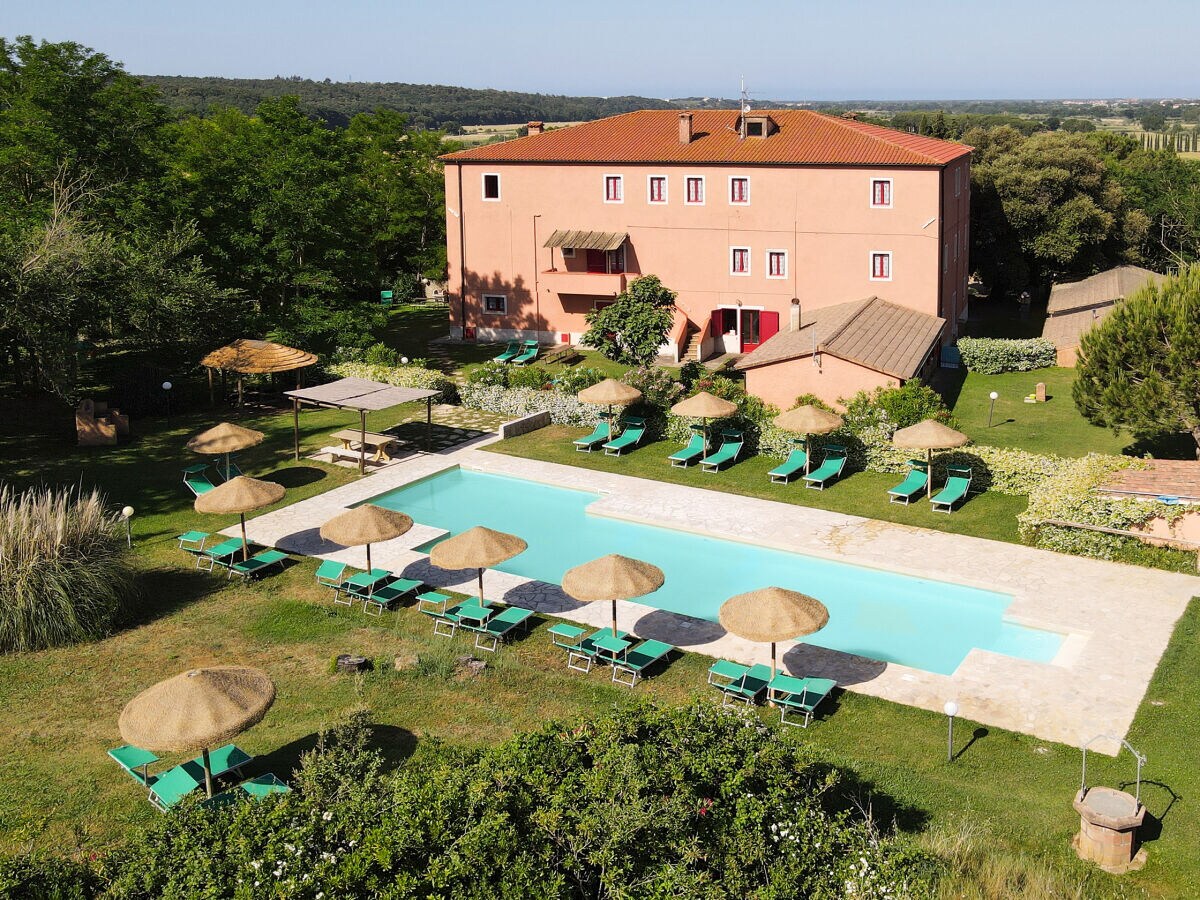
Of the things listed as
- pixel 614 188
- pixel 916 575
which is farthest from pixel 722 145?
pixel 916 575

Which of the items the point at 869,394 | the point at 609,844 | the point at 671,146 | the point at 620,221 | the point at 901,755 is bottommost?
the point at 901,755

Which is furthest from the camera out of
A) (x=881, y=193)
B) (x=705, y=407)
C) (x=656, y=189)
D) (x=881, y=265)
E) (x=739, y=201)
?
(x=656, y=189)

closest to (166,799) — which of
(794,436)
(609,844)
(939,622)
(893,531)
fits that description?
(609,844)

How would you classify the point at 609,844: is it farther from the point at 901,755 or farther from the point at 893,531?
the point at 893,531

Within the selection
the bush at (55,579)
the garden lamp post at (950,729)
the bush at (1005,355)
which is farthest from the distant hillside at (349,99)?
the garden lamp post at (950,729)

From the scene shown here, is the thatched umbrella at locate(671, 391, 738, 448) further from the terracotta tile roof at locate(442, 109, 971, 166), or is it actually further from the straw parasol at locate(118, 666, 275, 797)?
the straw parasol at locate(118, 666, 275, 797)

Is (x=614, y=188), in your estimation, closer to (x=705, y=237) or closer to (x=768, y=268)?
(x=705, y=237)
